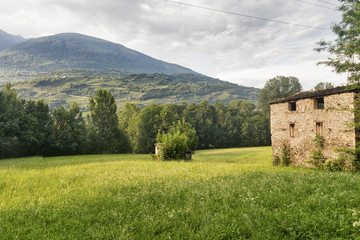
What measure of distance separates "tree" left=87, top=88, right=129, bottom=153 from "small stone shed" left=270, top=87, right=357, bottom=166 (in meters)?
43.1

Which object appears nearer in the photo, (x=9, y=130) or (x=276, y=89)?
(x=9, y=130)

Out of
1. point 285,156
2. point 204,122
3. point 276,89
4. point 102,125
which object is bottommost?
point 285,156

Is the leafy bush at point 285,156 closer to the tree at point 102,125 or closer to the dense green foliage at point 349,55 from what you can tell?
the dense green foliage at point 349,55

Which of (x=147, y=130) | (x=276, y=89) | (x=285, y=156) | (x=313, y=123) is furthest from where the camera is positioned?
(x=276, y=89)

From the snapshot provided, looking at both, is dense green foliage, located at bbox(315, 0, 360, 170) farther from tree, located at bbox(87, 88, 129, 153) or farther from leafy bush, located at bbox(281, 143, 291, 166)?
tree, located at bbox(87, 88, 129, 153)

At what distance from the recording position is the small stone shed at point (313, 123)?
1845 centimetres

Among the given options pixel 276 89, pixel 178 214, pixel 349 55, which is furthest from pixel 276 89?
pixel 178 214

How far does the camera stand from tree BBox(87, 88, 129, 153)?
55281 mm

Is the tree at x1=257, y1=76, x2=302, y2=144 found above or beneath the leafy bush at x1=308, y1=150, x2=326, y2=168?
above

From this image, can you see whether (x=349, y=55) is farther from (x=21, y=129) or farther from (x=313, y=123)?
(x=21, y=129)

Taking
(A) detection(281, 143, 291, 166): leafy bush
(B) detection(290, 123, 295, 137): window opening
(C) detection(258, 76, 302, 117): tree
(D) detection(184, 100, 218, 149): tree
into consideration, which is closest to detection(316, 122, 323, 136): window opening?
(B) detection(290, 123, 295, 137): window opening

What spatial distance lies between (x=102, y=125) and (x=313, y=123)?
1932 inches

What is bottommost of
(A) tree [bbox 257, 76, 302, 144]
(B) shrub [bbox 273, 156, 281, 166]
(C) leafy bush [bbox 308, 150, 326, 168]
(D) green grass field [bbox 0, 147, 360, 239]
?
(B) shrub [bbox 273, 156, 281, 166]

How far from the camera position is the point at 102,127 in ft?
183
